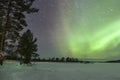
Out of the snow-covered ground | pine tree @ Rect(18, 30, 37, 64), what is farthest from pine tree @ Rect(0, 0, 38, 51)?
pine tree @ Rect(18, 30, 37, 64)

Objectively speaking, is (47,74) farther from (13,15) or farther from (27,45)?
(27,45)

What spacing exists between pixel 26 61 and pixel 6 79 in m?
44.0

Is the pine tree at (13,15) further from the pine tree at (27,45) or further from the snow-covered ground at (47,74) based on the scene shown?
the pine tree at (27,45)

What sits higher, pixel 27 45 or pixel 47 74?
pixel 27 45

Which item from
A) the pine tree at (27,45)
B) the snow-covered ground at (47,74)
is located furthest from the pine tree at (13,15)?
the pine tree at (27,45)

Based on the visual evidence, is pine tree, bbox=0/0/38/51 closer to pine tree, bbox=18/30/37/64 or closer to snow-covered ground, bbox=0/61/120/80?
snow-covered ground, bbox=0/61/120/80

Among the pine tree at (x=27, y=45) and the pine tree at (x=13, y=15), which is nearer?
the pine tree at (x=13, y=15)

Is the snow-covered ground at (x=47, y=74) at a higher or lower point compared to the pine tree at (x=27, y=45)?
lower

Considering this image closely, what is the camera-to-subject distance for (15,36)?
36906 mm

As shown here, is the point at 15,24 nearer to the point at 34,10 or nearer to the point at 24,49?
the point at 34,10

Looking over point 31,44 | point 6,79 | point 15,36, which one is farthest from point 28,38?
point 6,79

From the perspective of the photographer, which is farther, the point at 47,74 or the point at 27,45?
the point at 27,45

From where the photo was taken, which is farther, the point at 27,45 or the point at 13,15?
the point at 27,45

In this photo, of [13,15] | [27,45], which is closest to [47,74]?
[13,15]
